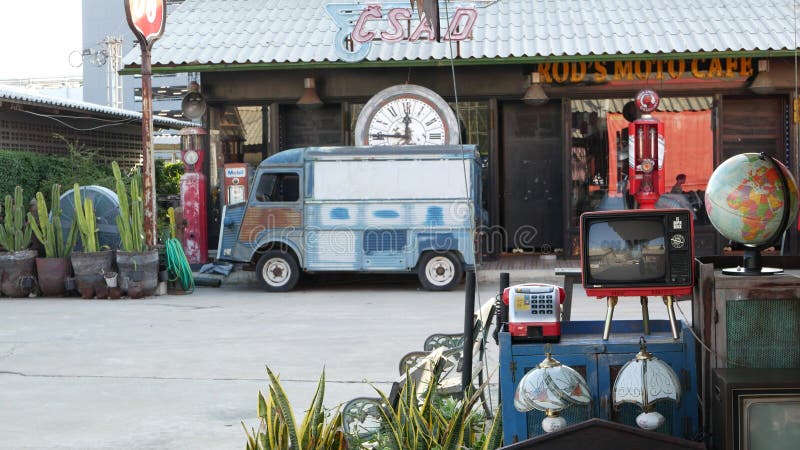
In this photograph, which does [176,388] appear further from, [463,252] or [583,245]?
[463,252]

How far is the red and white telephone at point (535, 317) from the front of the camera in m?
5.10

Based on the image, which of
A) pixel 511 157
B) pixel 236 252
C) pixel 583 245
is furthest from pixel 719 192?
pixel 511 157

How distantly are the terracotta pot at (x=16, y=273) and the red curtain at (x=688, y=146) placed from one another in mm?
10951

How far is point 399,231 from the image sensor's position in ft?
53.9

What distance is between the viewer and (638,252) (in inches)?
203

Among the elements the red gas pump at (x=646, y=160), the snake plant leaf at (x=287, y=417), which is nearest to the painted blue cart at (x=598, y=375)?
the snake plant leaf at (x=287, y=417)

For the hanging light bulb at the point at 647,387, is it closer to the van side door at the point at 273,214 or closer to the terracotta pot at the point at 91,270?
the van side door at the point at 273,214

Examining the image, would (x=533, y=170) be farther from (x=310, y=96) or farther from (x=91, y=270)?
(x=91, y=270)

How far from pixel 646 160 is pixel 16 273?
10781 millimetres

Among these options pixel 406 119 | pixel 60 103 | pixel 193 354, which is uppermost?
pixel 60 103

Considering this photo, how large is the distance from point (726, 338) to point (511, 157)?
15.3 m

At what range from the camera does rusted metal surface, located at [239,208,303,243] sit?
16.6m

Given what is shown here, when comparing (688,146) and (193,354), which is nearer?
(193,354)

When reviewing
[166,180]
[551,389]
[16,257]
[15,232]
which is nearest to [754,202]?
[551,389]
